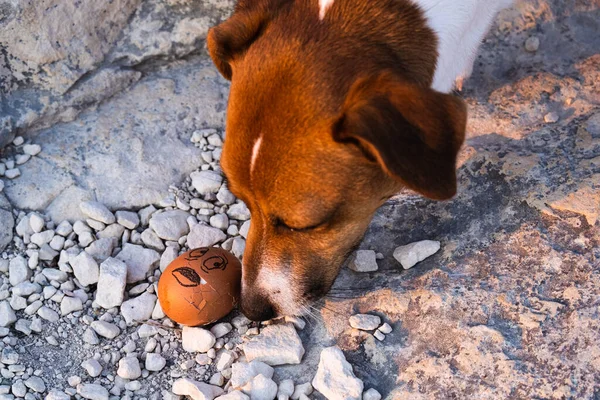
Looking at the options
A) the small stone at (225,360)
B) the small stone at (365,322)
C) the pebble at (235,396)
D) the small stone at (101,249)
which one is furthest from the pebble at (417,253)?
the small stone at (101,249)

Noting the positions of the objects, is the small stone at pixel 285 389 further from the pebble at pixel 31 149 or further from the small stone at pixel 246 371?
the pebble at pixel 31 149

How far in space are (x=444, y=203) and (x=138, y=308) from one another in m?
1.77

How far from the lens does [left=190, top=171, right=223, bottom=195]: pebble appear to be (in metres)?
4.35

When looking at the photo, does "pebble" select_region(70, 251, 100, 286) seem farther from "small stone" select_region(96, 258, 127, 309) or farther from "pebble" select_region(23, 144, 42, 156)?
"pebble" select_region(23, 144, 42, 156)

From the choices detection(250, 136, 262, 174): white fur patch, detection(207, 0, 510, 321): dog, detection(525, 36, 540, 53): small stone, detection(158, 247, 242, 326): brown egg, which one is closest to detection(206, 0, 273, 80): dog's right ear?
detection(207, 0, 510, 321): dog

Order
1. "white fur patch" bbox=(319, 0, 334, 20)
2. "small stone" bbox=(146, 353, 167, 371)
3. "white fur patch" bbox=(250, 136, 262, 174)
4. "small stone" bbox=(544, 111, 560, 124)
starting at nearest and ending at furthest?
"white fur patch" bbox=(250, 136, 262, 174) < "white fur patch" bbox=(319, 0, 334, 20) < "small stone" bbox=(146, 353, 167, 371) < "small stone" bbox=(544, 111, 560, 124)

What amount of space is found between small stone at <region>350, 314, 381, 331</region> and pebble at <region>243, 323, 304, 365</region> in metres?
0.28

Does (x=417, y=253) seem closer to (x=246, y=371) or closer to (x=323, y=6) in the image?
(x=246, y=371)

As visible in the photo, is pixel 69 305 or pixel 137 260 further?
pixel 137 260

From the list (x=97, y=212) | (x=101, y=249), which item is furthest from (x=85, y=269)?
(x=97, y=212)

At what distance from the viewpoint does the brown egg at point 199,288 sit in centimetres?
346

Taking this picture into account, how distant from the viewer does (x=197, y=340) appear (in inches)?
140

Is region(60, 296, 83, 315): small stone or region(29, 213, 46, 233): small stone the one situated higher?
region(29, 213, 46, 233): small stone

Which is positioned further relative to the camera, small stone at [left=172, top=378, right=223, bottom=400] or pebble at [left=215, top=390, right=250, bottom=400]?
small stone at [left=172, top=378, right=223, bottom=400]
